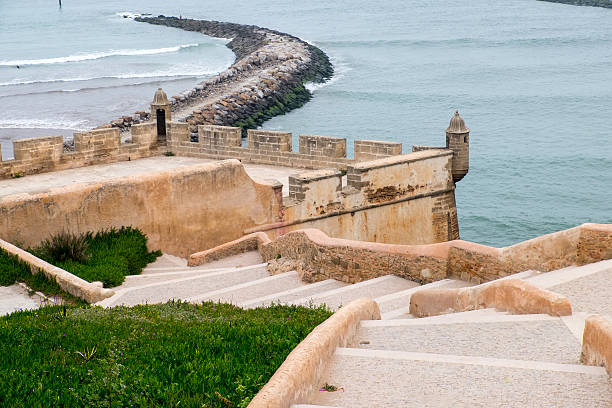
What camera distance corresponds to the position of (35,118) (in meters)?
43.4

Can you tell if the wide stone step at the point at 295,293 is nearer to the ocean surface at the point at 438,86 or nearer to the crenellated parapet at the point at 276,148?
the crenellated parapet at the point at 276,148

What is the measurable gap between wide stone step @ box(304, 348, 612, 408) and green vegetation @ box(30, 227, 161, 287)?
691 centimetres

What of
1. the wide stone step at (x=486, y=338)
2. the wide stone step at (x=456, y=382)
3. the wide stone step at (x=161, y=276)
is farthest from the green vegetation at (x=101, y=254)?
the wide stone step at (x=456, y=382)

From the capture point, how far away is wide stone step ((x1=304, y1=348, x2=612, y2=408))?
532 centimetres

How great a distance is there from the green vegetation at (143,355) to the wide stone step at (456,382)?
632mm

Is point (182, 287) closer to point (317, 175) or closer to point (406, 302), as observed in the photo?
point (406, 302)

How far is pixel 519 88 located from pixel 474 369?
46.8 m

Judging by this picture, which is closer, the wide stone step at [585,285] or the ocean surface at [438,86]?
the wide stone step at [585,285]

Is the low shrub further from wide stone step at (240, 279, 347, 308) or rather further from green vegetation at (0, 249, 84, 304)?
wide stone step at (240, 279, 347, 308)

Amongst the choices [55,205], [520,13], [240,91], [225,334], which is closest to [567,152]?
[240,91]

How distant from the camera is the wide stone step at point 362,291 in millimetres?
10484

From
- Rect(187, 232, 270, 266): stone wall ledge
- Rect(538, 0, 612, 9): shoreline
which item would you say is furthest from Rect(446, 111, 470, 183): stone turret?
Rect(538, 0, 612, 9): shoreline

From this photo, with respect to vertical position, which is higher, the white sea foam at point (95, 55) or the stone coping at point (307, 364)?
the white sea foam at point (95, 55)

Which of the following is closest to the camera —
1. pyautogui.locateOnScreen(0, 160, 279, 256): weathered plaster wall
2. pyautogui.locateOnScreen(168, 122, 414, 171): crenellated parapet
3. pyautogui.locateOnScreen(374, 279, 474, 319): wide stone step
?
pyautogui.locateOnScreen(374, 279, 474, 319): wide stone step
